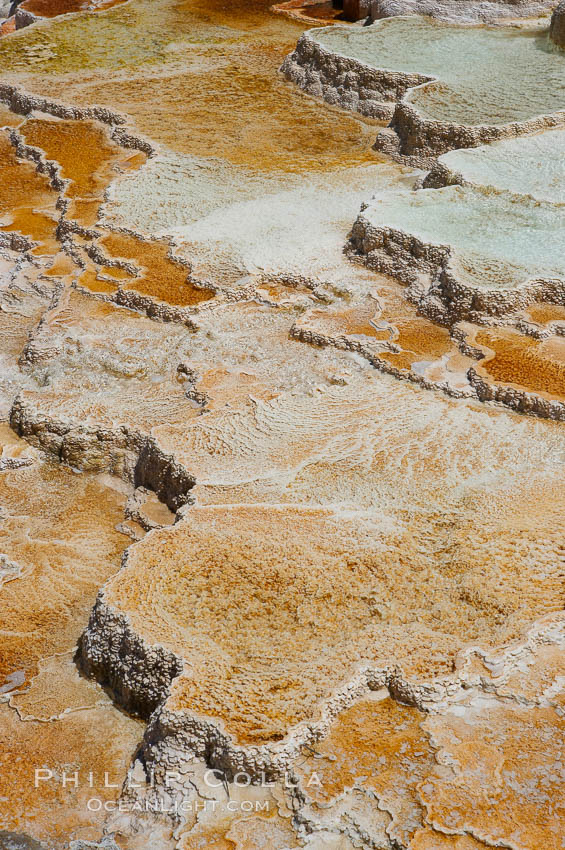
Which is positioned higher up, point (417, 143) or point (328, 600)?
point (417, 143)

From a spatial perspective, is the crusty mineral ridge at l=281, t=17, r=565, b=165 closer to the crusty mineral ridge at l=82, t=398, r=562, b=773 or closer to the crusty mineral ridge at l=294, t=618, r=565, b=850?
the crusty mineral ridge at l=82, t=398, r=562, b=773

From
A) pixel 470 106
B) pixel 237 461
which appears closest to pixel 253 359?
pixel 237 461

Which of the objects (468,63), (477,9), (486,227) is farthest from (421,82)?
(486,227)

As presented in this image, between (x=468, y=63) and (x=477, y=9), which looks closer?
(x=468, y=63)

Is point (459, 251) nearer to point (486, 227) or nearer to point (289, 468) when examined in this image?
point (486, 227)

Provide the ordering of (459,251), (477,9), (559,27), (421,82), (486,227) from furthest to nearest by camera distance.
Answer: (477,9)
(559,27)
(421,82)
(486,227)
(459,251)

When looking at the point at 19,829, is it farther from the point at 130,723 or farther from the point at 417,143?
the point at 417,143

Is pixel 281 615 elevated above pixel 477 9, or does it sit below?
below

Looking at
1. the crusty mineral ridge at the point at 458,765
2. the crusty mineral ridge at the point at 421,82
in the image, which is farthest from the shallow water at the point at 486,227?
the crusty mineral ridge at the point at 458,765
